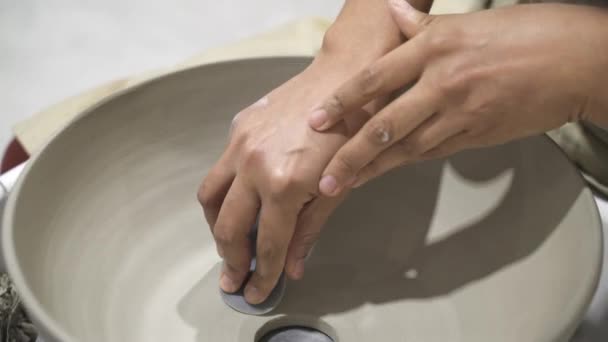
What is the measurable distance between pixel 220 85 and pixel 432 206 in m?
0.24

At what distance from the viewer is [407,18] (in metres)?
0.53

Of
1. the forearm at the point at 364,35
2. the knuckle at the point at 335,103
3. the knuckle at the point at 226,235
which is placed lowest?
the knuckle at the point at 226,235

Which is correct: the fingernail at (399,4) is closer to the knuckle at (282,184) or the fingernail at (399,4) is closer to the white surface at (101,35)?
the knuckle at (282,184)

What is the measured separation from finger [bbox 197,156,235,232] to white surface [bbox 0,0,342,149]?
3.19 ft

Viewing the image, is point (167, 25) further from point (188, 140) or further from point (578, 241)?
point (578, 241)

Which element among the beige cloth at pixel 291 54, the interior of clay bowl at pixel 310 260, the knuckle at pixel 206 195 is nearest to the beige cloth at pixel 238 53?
the beige cloth at pixel 291 54

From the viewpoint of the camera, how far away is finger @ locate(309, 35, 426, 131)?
47 cm

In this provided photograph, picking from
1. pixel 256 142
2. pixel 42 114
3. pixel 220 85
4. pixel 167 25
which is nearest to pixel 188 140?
pixel 220 85

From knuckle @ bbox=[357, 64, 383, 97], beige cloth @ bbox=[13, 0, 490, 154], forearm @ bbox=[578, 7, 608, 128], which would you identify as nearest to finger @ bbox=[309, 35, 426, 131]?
knuckle @ bbox=[357, 64, 383, 97]

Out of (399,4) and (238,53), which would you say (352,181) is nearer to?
(399,4)

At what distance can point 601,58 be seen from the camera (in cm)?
44

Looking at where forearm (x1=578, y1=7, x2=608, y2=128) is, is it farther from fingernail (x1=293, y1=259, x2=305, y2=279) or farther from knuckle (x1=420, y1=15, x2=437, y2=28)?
fingernail (x1=293, y1=259, x2=305, y2=279)

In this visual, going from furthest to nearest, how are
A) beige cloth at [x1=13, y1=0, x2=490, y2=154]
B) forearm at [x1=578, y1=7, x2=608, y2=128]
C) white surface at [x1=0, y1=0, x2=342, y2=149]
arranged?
1. white surface at [x1=0, y1=0, x2=342, y2=149]
2. beige cloth at [x1=13, y1=0, x2=490, y2=154]
3. forearm at [x1=578, y1=7, x2=608, y2=128]

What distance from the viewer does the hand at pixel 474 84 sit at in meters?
0.44
